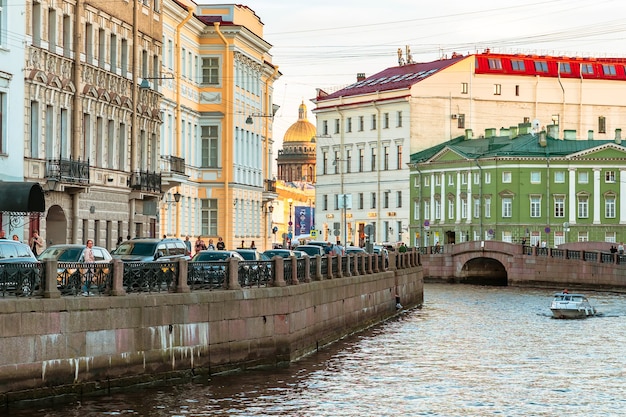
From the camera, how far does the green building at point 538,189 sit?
105 m

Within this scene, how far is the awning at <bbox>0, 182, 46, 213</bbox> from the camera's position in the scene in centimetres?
3869

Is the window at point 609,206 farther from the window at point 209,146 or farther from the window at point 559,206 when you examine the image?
the window at point 209,146

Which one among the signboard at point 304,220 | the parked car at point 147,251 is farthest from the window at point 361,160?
the parked car at point 147,251

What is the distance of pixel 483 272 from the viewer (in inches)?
3772

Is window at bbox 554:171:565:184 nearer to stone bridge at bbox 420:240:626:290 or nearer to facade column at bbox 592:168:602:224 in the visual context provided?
facade column at bbox 592:168:602:224

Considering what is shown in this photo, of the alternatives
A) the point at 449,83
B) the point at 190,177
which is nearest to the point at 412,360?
the point at 190,177

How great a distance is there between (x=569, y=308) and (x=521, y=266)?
108 feet

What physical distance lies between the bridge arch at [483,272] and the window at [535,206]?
11049 mm

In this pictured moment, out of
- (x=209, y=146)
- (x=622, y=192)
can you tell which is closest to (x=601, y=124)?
(x=622, y=192)

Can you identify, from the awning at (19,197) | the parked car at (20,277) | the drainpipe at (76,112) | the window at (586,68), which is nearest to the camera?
the parked car at (20,277)

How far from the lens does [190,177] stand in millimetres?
69500

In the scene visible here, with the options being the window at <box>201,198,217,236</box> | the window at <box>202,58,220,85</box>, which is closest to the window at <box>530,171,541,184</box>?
the window at <box>201,198,217,236</box>

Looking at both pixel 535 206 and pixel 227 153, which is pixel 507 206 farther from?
pixel 227 153

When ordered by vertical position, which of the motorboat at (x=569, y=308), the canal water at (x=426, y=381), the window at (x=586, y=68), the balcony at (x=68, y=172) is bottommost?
the canal water at (x=426, y=381)
